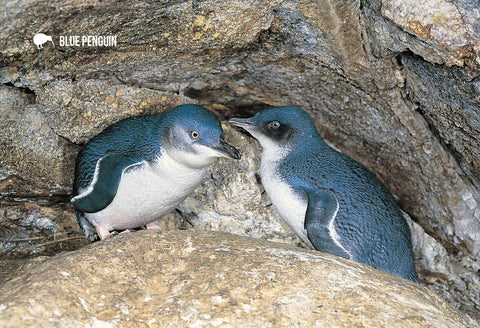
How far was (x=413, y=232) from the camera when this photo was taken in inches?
140

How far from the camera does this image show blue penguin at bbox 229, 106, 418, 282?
2.99 m

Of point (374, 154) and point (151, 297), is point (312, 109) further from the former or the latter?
point (151, 297)

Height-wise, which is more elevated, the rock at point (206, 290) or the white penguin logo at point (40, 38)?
the white penguin logo at point (40, 38)

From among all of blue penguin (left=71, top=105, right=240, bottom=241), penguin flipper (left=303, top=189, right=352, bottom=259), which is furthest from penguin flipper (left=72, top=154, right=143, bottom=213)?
penguin flipper (left=303, top=189, right=352, bottom=259)

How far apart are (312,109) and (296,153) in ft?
1.54

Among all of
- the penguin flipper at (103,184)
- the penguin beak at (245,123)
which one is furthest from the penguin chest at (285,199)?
the penguin flipper at (103,184)

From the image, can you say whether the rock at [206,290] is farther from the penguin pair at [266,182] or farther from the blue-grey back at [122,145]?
the blue-grey back at [122,145]

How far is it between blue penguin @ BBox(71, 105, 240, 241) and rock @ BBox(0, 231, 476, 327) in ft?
1.79

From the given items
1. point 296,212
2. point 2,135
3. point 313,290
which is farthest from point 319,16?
point 2,135

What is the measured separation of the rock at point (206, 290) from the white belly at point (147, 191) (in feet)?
1.75

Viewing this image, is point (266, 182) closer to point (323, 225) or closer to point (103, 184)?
point (323, 225)

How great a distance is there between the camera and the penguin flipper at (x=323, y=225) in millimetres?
Result: 2947

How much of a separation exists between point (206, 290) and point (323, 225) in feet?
3.35

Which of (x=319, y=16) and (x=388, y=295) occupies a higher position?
(x=319, y=16)
